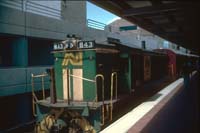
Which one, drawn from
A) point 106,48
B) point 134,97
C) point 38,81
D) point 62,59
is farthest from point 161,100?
point 38,81

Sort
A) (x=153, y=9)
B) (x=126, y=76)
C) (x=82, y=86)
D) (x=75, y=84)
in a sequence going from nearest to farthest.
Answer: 1. (x=153, y=9)
2. (x=82, y=86)
3. (x=75, y=84)
4. (x=126, y=76)

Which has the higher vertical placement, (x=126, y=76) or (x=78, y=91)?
(x=126, y=76)

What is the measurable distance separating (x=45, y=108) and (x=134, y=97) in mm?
3814

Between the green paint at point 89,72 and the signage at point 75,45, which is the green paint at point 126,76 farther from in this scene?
the signage at point 75,45

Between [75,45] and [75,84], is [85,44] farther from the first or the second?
[75,84]

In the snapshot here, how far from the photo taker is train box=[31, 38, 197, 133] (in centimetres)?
721

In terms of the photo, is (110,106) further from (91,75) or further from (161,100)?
(161,100)

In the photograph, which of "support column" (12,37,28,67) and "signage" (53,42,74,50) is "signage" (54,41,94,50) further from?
"support column" (12,37,28,67)

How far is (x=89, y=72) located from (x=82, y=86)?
0.51 m

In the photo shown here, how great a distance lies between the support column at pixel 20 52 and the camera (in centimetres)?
1459

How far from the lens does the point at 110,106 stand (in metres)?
7.50

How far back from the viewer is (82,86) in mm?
8141

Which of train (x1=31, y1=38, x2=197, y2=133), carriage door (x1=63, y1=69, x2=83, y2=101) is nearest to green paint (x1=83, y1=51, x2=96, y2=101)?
train (x1=31, y1=38, x2=197, y2=133)

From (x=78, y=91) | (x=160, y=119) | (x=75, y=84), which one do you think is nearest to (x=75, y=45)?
(x=75, y=84)
